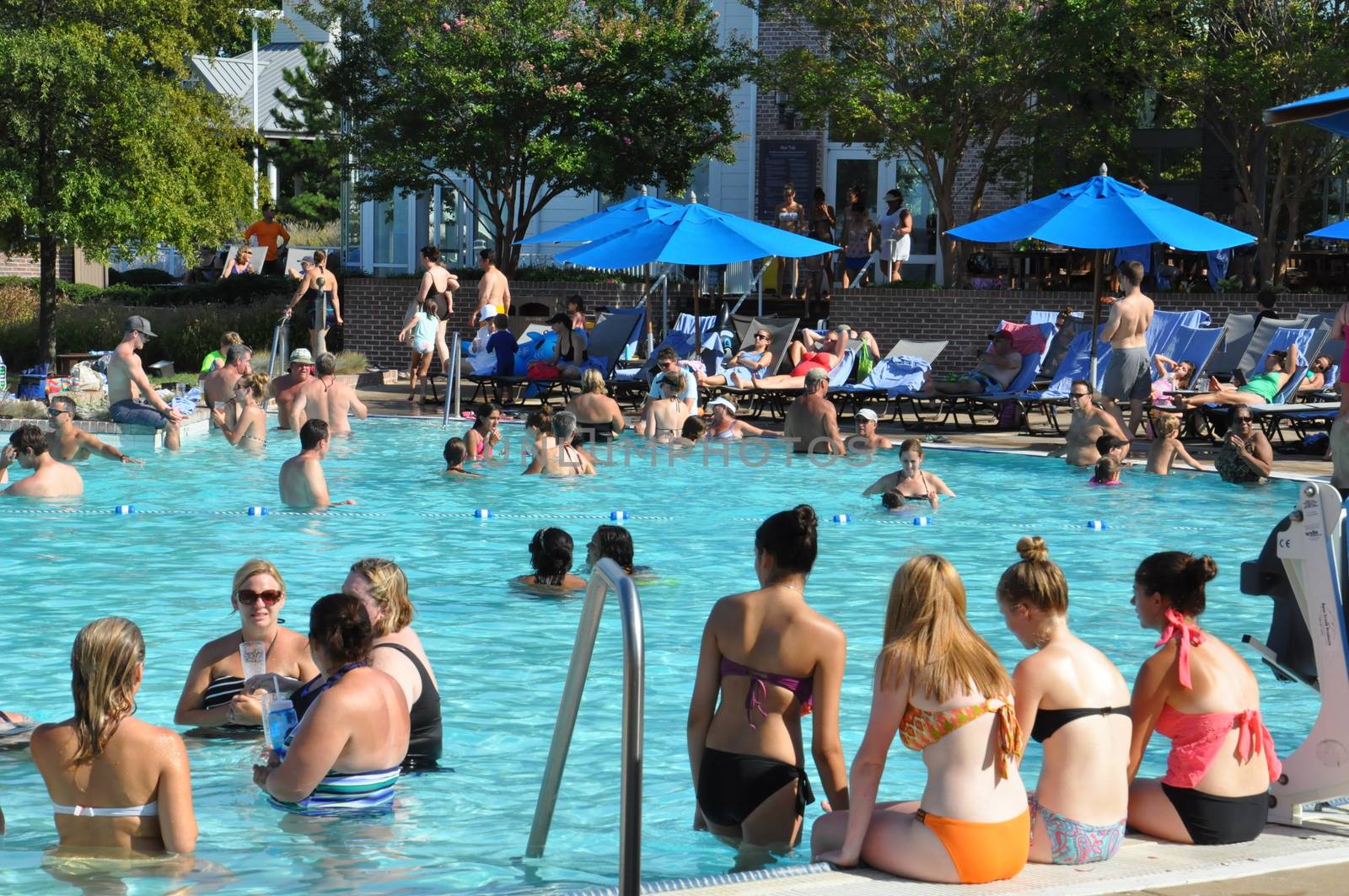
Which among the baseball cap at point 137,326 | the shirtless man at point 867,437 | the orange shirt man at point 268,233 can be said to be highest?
the orange shirt man at point 268,233

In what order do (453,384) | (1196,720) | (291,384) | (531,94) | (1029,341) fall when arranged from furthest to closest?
1. (531,94)
2. (453,384)
3. (1029,341)
4. (291,384)
5. (1196,720)

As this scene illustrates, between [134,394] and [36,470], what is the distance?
3400mm

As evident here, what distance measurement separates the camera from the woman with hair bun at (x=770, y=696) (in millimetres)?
4668

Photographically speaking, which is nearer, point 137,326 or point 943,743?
point 943,743

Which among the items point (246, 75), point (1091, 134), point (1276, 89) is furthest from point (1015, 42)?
point (246, 75)

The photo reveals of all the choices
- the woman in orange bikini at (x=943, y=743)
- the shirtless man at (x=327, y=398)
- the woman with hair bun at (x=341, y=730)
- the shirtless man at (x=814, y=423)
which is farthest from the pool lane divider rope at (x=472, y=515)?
the woman in orange bikini at (x=943, y=743)

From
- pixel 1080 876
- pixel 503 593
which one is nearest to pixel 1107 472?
pixel 503 593

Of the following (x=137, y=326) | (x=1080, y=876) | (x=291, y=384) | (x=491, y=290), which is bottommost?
(x=1080, y=876)

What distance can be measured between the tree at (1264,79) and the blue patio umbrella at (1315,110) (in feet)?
50.1

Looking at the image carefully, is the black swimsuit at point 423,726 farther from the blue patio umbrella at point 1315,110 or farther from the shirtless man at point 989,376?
the shirtless man at point 989,376

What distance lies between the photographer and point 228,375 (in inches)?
658

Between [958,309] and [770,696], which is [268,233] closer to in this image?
[958,309]

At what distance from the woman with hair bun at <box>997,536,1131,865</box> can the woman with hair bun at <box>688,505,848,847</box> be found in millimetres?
558

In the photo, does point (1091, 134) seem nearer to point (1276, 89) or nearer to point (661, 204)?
point (1276, 89)
